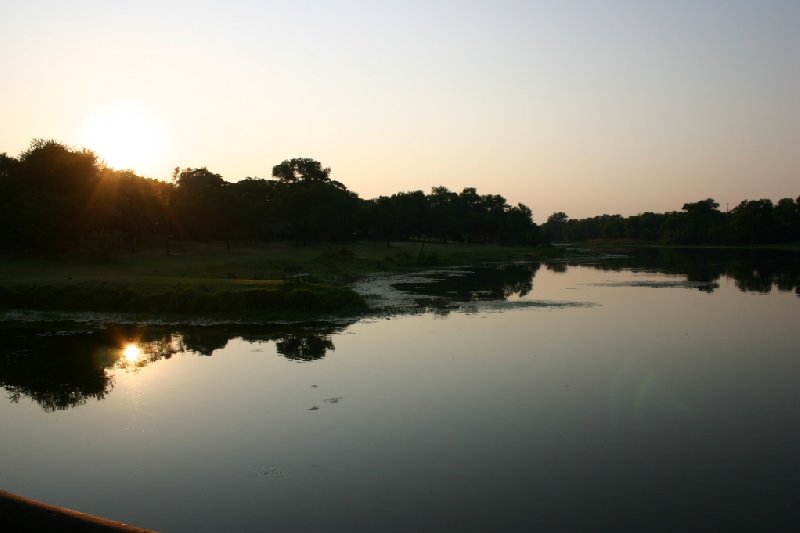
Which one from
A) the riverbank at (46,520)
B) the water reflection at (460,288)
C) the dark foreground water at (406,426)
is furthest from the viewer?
the water reflection at (460,288)

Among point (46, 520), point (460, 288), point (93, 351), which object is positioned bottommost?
point (93, 351)

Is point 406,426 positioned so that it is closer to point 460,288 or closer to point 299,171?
point 460,288

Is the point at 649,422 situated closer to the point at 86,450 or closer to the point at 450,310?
the point at 86,450

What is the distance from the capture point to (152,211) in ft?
230

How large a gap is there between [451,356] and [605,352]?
6.53 meters

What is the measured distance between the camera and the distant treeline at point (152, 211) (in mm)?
55469

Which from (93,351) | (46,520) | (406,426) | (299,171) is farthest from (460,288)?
(299,171)

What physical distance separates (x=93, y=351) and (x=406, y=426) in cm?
1566

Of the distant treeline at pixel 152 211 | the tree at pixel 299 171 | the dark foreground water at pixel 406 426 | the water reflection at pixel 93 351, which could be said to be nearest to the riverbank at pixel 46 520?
the dark foreground water at pixel 406 426

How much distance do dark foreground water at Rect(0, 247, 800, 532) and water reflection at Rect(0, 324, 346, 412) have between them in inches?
5.0

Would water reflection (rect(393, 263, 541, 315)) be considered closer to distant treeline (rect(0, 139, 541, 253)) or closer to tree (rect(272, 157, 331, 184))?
distant treeline (rect(0, 139, 541, 253))

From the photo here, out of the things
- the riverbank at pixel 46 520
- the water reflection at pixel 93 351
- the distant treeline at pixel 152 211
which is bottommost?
the water reflection at pixel 93 351

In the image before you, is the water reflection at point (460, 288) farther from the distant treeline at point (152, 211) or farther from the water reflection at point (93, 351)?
the distant treeline at point (152, 211)

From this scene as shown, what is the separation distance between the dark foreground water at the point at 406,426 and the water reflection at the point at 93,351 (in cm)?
13
